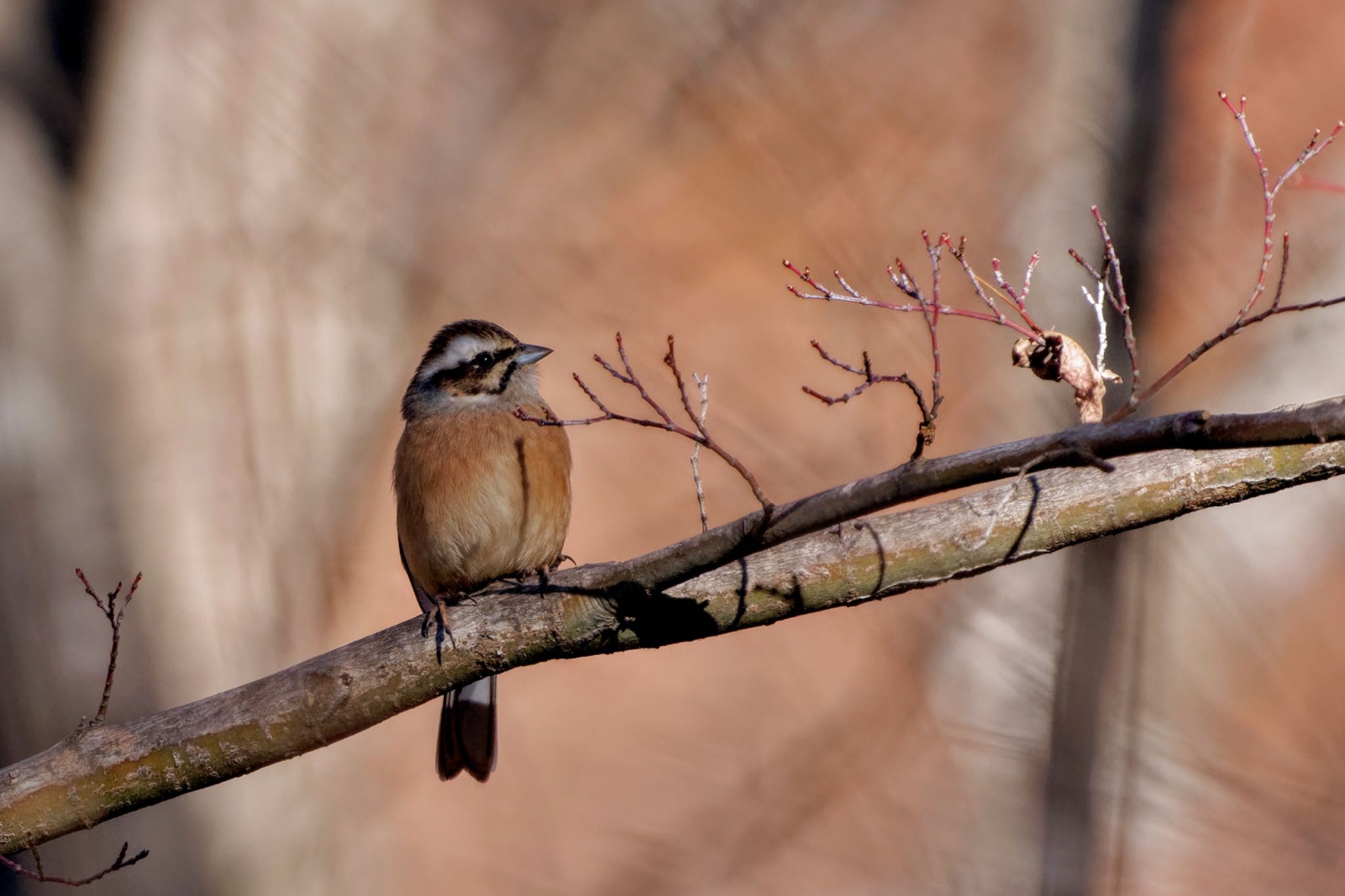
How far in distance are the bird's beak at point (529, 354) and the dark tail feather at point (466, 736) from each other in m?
1.25

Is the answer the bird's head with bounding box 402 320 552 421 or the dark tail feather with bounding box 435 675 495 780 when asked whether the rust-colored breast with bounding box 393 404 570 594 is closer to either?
the bird's head with bounding box 402 320 552 421

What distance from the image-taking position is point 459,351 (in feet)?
14.2

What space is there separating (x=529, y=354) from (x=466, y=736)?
150 cm

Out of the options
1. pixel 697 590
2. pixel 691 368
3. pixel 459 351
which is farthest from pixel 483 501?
pixel 691 368

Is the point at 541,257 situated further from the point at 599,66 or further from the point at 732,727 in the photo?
the point at 732,727

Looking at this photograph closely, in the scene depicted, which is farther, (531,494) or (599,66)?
(599,66)

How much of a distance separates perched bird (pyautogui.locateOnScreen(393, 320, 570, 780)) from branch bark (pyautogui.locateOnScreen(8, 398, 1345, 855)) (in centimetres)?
62

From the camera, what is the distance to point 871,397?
615 centimetres

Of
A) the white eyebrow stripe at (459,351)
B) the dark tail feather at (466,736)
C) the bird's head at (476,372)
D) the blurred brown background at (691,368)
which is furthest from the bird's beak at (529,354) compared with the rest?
the blurred brown background at (691,368)

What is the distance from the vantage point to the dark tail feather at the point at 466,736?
4.46 meters

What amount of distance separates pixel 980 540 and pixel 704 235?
3.70m

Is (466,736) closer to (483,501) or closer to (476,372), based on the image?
(483,501)

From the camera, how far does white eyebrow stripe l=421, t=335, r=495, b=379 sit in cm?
430

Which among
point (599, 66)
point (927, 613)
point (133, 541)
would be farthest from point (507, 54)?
point (927, 613)
